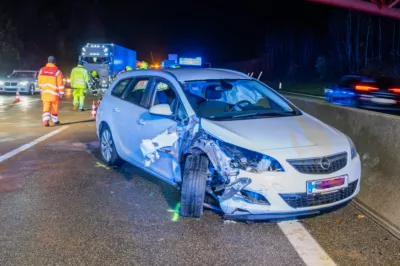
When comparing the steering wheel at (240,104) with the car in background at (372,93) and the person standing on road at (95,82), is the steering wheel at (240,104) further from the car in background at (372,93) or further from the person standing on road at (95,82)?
the person standing on road at (95,82)

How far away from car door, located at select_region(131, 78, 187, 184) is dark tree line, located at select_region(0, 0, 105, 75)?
38.8 meters

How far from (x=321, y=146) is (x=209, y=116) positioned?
139 centimetres

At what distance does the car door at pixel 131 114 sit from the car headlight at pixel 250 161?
1.95 metres

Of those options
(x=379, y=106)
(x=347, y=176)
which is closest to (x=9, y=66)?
(x=379, y=106)

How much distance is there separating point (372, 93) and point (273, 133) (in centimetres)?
1165

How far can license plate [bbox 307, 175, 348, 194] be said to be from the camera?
4355 millimetres

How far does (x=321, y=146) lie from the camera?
459 cm

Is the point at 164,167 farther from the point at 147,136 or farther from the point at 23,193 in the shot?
the point at 23,193

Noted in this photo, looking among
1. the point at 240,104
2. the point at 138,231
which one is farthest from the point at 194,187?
the point at 240,104

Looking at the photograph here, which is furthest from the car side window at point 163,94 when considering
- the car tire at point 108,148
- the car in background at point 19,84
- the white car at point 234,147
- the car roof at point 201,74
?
the car in background at point 19,84

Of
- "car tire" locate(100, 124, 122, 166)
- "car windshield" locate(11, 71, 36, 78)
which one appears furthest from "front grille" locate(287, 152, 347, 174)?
"car windshield" locate(11, 71, 36, 78)

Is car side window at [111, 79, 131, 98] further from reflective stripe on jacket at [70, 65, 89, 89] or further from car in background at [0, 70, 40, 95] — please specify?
car in background at [0, 70, 40, 95]

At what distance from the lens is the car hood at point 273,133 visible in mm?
4539

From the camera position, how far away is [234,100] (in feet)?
20.2
